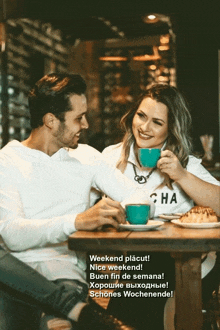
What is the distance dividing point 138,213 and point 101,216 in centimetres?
14

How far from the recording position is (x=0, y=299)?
1579 mm

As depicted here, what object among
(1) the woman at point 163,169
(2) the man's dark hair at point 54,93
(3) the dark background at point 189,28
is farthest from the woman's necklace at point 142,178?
(3) the dark background at point 189,28

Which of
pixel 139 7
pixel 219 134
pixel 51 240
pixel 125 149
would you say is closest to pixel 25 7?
pixel 139 7

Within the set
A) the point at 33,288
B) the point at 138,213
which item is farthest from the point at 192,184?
the point at 33,288

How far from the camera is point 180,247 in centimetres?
133

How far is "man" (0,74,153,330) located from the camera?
5.14 feet

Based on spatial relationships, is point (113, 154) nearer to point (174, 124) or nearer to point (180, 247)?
point (174, 124)

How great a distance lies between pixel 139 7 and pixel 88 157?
8.66 feet

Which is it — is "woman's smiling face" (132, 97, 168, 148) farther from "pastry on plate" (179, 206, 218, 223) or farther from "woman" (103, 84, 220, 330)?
"pastry on plate" (179, 206, 218, 223)

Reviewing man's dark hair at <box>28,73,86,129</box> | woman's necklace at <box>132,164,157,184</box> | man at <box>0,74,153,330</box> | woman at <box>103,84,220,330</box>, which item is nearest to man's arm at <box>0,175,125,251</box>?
man at <box>0,74,153,330</box>

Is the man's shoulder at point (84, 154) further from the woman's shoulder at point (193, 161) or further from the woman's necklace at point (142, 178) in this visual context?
the woman's shoulder at point (193, 161)

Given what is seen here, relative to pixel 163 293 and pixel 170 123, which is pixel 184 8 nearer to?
pixel 170 123

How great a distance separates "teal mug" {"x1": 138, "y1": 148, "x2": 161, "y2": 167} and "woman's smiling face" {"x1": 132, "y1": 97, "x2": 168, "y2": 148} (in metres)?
0.24

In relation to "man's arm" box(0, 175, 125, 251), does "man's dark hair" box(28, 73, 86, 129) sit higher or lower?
higher
